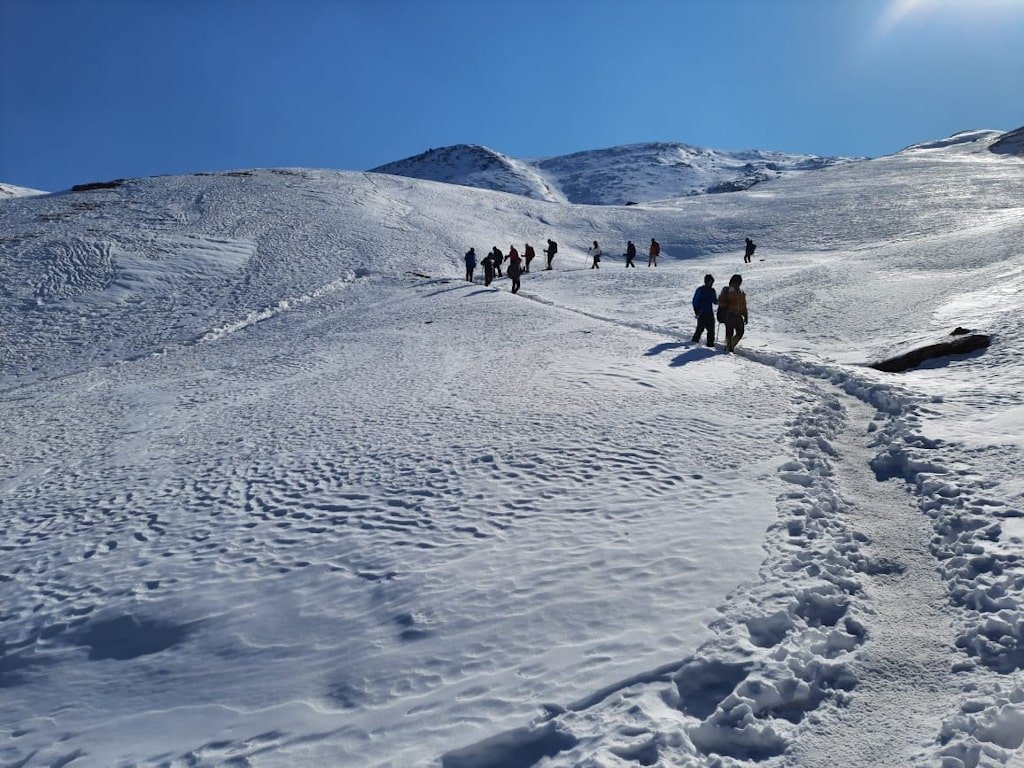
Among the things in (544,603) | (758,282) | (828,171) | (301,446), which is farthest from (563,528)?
(828,171)

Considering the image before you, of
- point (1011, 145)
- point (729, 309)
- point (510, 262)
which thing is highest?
point (1011, 145)

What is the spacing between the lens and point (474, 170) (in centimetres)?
17450

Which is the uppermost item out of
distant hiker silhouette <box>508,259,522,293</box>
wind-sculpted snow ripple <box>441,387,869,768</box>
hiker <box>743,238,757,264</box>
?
hiker <box>743,238,757,264</box>

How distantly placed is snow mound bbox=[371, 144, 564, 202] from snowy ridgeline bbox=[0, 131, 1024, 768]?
481ft

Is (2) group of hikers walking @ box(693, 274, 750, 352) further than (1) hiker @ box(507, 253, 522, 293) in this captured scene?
No

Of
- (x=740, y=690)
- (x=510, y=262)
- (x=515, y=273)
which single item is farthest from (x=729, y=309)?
(x=510, y=262)

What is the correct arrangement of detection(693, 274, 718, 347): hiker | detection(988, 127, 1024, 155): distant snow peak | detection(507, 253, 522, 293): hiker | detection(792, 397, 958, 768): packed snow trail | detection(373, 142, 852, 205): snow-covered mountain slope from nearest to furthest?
detection(792, 397, 958, 768): packed snow trail < detection(693, 274, 718, 347): hiker < detection(507, 253, 522, 293): hiker < detection(988, 127, 1024, 155): distant snow peak < detection(373, 142, 852, 205): snow-covered mountain slope

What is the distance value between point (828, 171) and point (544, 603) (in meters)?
81.4

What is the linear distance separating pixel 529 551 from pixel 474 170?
17746 cm

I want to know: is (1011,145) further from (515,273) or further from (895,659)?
(895,659)

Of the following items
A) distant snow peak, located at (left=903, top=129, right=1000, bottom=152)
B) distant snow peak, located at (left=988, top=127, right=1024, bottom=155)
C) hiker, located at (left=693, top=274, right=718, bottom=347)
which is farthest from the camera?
distant snow peak, located at (left=903, top=129, right=1000, bottom=152)

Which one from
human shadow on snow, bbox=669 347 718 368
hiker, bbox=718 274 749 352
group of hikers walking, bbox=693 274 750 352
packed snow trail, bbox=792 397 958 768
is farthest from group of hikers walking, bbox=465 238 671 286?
packed snow trail, bbox=792 397 958 768

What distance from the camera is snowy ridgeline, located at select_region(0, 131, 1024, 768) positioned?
4828mm

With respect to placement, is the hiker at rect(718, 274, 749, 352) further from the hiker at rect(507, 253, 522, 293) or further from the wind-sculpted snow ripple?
the hiker at rect(507, 253, 522, 293)
